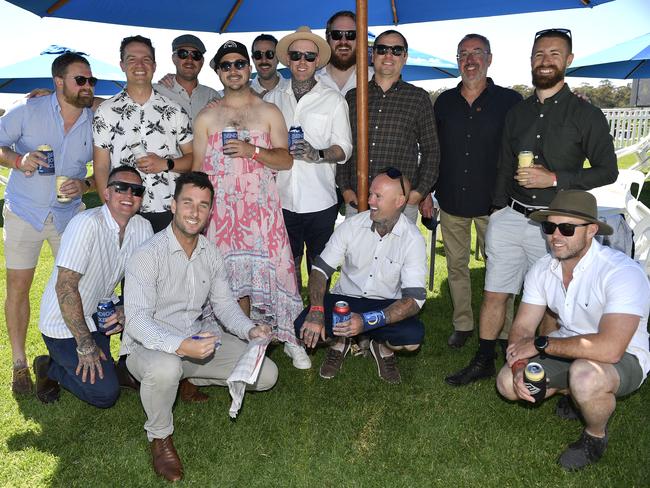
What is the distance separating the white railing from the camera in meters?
21.9

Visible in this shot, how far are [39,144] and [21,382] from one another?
1.94 meters

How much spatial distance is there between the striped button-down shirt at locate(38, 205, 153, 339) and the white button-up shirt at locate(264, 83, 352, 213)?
1254 millimetres

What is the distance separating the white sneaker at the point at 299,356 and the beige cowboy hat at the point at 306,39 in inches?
97.5

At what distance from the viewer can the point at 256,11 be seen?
231 inches

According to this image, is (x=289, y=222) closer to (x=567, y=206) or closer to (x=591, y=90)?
(x=567, y=206)

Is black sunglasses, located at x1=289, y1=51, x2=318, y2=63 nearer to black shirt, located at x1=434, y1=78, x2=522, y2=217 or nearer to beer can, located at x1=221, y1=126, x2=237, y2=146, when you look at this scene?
beer can, located at x1=221, y1=126, x2=237, y2=146

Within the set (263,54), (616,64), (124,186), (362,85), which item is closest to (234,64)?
(362,85)

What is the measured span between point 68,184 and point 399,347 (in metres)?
2.89

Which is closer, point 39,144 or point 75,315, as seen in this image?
point 75,315

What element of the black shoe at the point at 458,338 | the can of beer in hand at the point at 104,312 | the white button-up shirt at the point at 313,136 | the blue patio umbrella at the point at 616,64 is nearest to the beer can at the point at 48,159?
the can of beer in hand at the point at 104,312

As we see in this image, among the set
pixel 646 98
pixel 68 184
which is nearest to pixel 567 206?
pixel 68 184

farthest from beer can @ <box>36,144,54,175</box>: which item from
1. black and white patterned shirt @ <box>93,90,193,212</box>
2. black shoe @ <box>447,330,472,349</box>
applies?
black shoe @ <box>447,330,472,349</box>

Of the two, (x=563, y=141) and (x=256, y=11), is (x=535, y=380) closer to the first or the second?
(x=563, y=141)

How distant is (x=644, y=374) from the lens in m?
3.61
